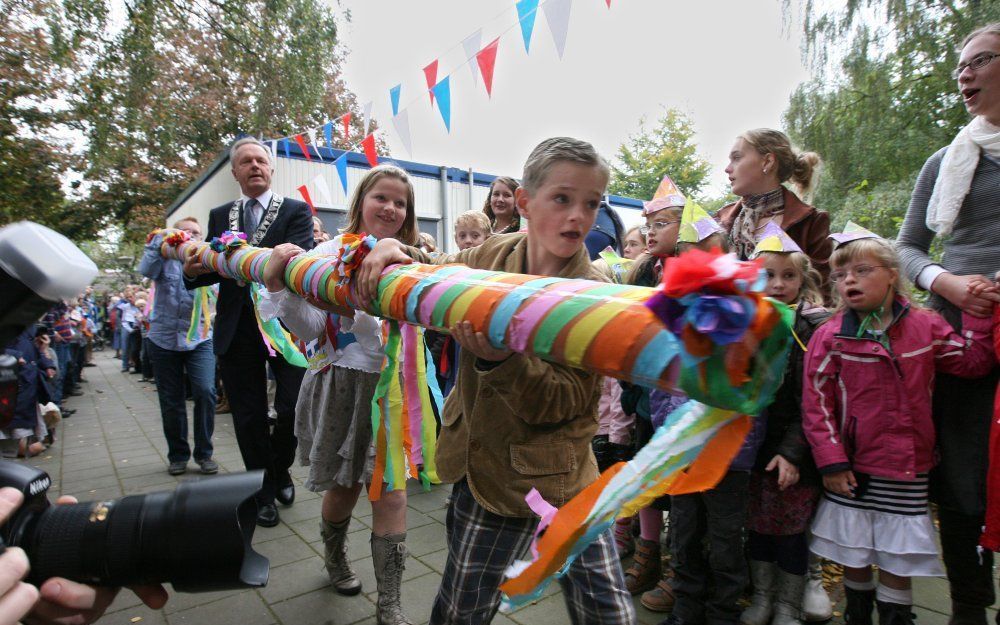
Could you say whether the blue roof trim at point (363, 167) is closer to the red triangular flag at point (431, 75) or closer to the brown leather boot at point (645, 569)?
the red triangular flag at point (431, 75)

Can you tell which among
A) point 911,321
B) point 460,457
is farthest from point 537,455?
point 911,321

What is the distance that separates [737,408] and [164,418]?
190 inches

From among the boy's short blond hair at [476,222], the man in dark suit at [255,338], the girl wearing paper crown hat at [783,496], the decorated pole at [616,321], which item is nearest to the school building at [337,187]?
the boy's short blond hair at [476,222]

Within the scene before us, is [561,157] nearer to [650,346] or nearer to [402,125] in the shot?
[650,346]

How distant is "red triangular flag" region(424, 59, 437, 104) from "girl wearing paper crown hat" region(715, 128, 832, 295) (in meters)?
3.84

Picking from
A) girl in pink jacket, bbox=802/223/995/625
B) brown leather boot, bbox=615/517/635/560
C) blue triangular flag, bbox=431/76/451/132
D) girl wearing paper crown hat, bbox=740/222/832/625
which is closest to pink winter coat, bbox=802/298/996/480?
girl in pink jacket, bbox=802/223/995/625

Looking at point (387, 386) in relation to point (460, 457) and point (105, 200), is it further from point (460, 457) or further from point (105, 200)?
point (105, 200)

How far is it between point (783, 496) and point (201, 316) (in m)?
3.65

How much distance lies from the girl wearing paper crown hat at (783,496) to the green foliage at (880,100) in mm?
6231

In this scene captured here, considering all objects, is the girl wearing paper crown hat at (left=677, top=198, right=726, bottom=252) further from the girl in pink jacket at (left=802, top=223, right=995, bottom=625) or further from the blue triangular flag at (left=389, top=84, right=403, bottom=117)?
the blue triangular flag at (left=389, top=84, right=403, bottom=117)

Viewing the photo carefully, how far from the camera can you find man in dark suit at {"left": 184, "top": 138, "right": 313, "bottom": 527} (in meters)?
3.30

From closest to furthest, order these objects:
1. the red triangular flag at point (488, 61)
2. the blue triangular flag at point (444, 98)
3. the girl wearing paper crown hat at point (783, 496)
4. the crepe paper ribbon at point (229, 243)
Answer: the girl wearing paper crown hat at point (783, 496) → the crepe paper ribbon at point (229, 243) → the red triangular flag at point (488, 61) → the blue triangular flag at point (444, 98)

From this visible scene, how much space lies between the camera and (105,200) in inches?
808

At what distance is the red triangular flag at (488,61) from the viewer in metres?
5.21
